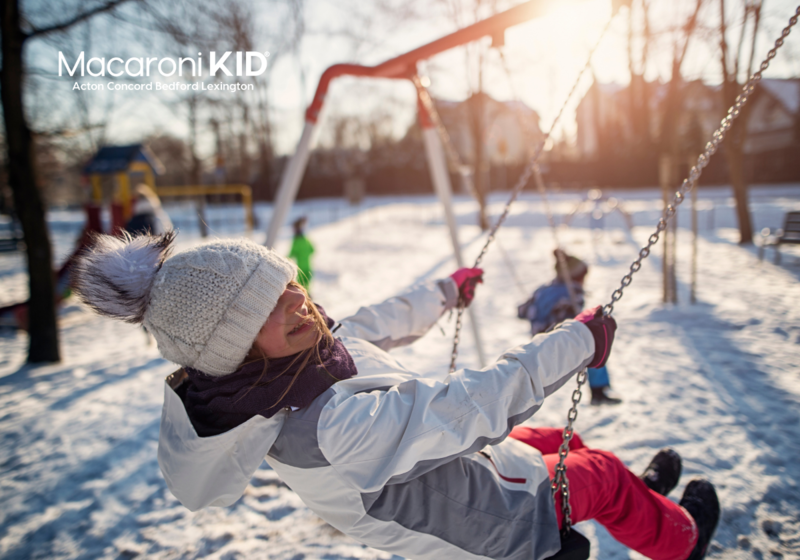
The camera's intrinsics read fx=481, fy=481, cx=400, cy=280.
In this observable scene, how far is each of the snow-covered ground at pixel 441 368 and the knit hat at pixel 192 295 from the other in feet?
3.32

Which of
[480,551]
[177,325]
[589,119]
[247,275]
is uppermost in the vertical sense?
[589,119]

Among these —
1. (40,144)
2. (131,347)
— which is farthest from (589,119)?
(131,347)

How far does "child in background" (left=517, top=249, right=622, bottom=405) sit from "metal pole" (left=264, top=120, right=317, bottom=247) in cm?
169

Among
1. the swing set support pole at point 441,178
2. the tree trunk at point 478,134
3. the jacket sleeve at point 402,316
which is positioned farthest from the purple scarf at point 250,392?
the tree trunk at point 478,134

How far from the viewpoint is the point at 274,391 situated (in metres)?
1.15

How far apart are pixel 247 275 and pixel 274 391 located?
0.96 ft

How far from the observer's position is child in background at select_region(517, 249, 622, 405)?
296cm

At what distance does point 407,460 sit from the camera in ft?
3.67

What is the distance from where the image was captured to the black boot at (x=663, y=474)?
1.80 metres

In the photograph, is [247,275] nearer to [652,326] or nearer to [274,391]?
[274,391]

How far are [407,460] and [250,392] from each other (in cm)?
40

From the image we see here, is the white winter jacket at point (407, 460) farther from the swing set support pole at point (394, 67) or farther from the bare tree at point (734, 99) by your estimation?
the bare tree at point (734, 99)

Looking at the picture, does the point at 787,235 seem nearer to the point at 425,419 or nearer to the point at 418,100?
the point at 418,100

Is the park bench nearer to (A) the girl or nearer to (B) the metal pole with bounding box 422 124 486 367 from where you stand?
(B) the metal pole with bounding box 422 124 486 367
